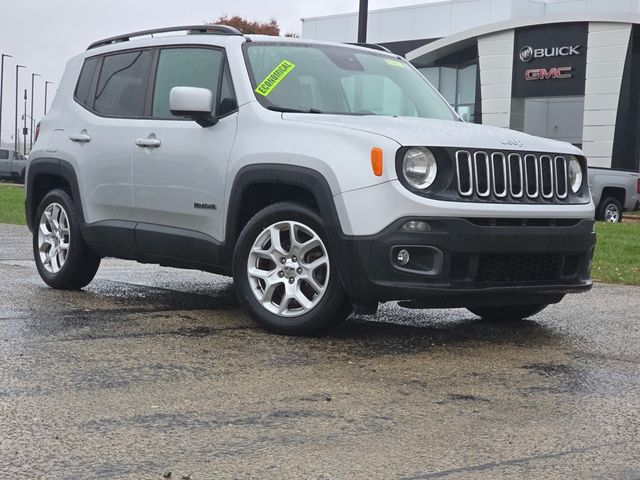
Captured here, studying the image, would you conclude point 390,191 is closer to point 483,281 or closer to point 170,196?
point 483,281

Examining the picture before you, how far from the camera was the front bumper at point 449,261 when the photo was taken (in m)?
5.91

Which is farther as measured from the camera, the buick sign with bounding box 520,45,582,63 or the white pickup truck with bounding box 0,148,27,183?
the white pickup truck with bounding box 0,148,27,183

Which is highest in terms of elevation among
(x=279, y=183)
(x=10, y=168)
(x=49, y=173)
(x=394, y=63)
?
(x=394, y=63)

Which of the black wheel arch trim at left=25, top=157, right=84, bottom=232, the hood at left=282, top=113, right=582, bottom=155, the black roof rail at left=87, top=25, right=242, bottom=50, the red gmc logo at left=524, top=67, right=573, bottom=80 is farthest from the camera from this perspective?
the red gmc logo at left=524, top=67, right=573, bottom=80

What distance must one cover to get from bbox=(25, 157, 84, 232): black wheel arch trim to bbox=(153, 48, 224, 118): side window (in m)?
1.02

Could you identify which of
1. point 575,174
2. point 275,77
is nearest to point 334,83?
point 275,77

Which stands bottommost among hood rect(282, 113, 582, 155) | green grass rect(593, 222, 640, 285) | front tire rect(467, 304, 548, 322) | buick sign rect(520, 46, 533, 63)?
green grass rect(593, 222, 640, 285)

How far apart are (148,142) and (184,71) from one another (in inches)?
22.3

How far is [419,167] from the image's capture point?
19.6ft

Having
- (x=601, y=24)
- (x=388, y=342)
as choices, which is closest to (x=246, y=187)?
(x=388, y=342)

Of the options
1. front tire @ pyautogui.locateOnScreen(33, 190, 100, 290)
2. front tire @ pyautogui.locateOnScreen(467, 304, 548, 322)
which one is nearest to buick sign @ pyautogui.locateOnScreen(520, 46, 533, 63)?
front tire @ pyautogui.locateOnScreen(33, 190, 100, 290)

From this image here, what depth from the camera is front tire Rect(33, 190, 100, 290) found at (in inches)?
319

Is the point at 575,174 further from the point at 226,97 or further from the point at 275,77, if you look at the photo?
the point at 226,97

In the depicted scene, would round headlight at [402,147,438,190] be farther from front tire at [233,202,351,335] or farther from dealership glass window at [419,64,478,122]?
dealership glass window at [419,64,478,122]
